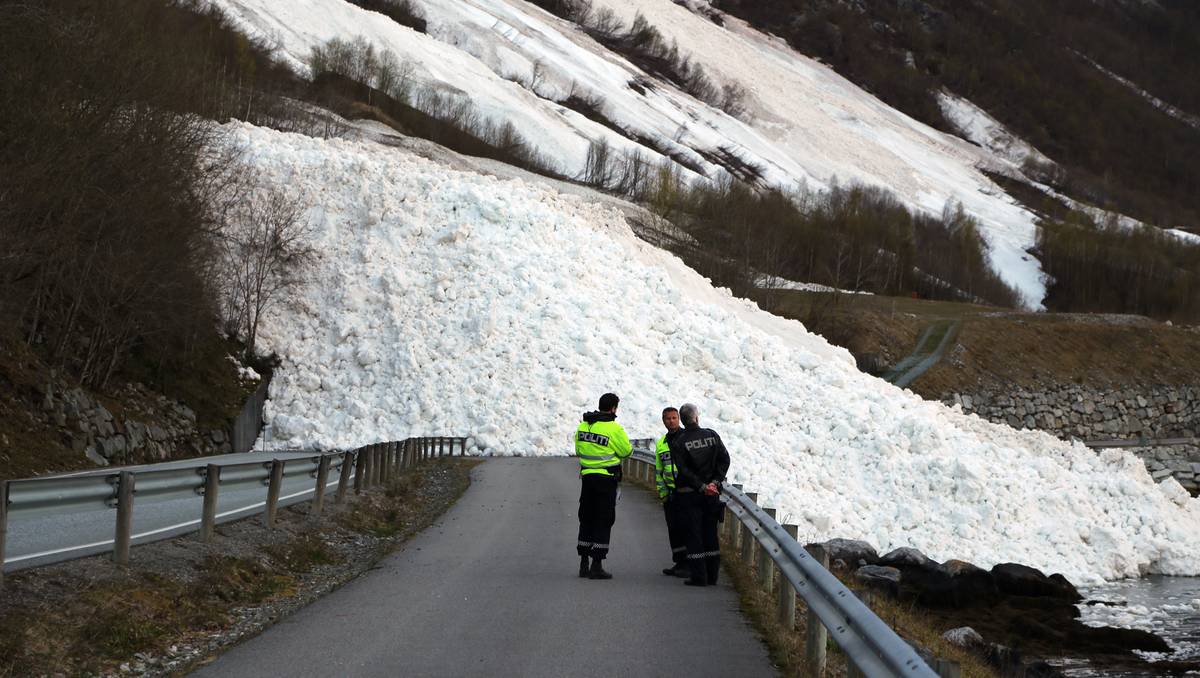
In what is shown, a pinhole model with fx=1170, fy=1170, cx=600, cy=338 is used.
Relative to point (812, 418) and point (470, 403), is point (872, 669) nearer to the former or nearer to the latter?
point (812, 418)

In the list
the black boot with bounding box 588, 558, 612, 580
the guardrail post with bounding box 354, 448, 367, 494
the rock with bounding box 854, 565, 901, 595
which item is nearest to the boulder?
the rock with bounding box 854, 565, 901, 595

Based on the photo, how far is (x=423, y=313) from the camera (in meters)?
38.3

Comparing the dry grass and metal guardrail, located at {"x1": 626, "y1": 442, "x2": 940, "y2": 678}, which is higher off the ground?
metal guardrail, located at {"x1": 626, "y1": 442, "x2": 940, "y2": 678}

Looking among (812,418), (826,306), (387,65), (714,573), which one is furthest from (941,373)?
(387,65)

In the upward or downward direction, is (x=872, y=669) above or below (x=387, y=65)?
below

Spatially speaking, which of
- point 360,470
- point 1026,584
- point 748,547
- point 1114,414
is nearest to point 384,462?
point 360,470

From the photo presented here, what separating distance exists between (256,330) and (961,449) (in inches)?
874

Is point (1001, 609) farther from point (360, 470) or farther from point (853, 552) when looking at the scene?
point (360, 470)

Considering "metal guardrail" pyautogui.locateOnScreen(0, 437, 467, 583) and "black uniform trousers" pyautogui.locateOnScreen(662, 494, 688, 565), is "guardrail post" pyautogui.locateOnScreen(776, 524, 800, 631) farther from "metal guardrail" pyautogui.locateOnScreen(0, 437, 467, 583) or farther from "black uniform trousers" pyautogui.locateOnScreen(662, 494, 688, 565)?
"metal guardrail" pyautogui.locateOnScreen(0, 437, 467, 583)

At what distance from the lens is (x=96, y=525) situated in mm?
10336

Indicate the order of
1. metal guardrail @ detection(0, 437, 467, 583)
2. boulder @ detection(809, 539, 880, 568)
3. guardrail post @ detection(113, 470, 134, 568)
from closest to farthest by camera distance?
metal guardrail @ detection(0, 437, 467, 583) → guardrail post @ detection(113, 470, 134, 568) → boulder @ detection(809, 539, 880, 568)

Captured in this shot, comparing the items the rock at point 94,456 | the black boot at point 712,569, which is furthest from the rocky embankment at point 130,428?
the black boot at point 712,569

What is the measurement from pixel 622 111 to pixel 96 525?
143336 millimetres

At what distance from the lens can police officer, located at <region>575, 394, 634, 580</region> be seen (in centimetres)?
1168
